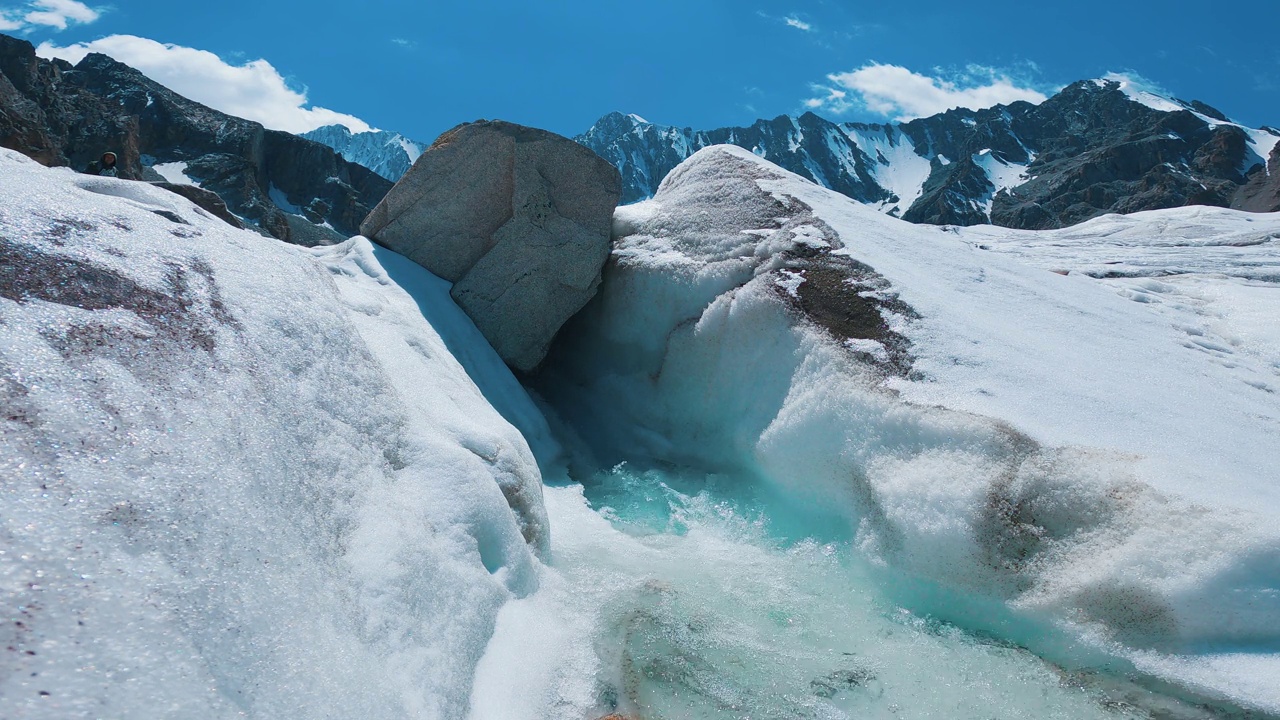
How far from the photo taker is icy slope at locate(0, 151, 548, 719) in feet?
9.98

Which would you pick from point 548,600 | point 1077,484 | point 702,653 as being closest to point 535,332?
point 548,600

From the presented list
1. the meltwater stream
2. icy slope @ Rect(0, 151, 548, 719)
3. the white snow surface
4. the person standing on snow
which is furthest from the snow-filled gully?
the white snow surface

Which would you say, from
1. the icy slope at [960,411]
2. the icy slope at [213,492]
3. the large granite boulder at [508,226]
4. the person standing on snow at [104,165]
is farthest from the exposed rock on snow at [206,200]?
the icy slope at [960,411]

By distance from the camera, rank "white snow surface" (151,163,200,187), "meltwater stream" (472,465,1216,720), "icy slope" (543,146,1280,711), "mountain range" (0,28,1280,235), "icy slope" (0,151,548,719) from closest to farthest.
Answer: "icy slope" (0,151,548,719) → "meltwater stream" (472,465,1216,720) → "icy slope" (543,146,1280,711) → "mountain range" (0,28,1280,235) → "white snow surface" (151,163,200,187)

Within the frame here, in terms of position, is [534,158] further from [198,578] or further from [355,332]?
[198,578]

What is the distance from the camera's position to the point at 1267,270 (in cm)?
1884

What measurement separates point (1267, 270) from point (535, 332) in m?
19.6

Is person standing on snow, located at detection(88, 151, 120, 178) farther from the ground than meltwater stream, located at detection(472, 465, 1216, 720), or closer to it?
farther from the ground

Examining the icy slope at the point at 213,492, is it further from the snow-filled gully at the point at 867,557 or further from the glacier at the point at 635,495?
the snow-filled gully at the point at 867,557

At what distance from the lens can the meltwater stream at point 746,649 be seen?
5.39 m

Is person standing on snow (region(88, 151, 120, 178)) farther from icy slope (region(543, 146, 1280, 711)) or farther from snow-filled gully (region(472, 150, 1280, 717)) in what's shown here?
A: snow-filled gully (region(472, 150, 1280, 717))

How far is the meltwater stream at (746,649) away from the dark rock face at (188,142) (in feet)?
213

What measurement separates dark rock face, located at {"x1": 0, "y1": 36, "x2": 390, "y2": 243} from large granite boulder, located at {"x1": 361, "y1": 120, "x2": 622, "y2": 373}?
5763 centimetres

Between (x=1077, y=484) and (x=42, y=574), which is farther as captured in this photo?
(x=1077, y=484)
